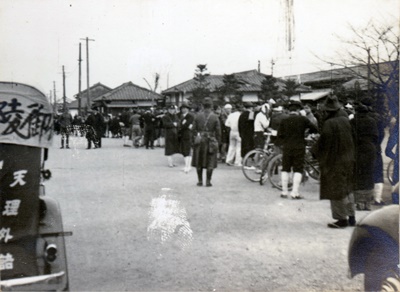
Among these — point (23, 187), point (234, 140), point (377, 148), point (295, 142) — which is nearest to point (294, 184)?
point (295, 142)

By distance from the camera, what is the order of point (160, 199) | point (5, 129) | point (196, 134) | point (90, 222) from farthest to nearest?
point (196, 134), point (160, 199), point (90, 222), point (5, 129)

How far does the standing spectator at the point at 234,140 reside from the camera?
1271 centimetres

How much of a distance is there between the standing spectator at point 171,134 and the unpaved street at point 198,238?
2.98 metres

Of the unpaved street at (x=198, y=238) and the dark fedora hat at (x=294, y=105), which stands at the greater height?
the dark fedora hat at (x=294, y=105)

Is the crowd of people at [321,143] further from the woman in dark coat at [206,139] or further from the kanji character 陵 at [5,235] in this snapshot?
the kanji character 陵 at [5,235]

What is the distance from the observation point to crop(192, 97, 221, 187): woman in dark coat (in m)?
9.41

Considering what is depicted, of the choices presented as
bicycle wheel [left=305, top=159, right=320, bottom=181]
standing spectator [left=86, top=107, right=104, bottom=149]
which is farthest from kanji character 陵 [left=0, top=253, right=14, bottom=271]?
standing spectator [left=86, top=107, right=104, bottom=149]

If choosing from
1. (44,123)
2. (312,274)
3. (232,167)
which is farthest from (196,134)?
(44,123)

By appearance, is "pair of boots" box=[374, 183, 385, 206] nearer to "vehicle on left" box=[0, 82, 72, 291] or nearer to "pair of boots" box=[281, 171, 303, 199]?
"pair of boots" box=[281, 171, 303, 199]

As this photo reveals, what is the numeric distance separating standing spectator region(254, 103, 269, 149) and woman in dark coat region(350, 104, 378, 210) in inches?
186

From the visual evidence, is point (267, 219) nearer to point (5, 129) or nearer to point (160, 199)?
point (160, 199)

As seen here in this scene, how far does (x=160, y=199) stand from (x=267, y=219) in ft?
7.00

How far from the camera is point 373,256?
3672mm

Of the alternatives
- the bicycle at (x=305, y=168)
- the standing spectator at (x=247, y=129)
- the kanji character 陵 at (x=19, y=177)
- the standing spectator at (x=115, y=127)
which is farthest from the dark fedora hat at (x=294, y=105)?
the standing spectator at (x=115, y=127)
